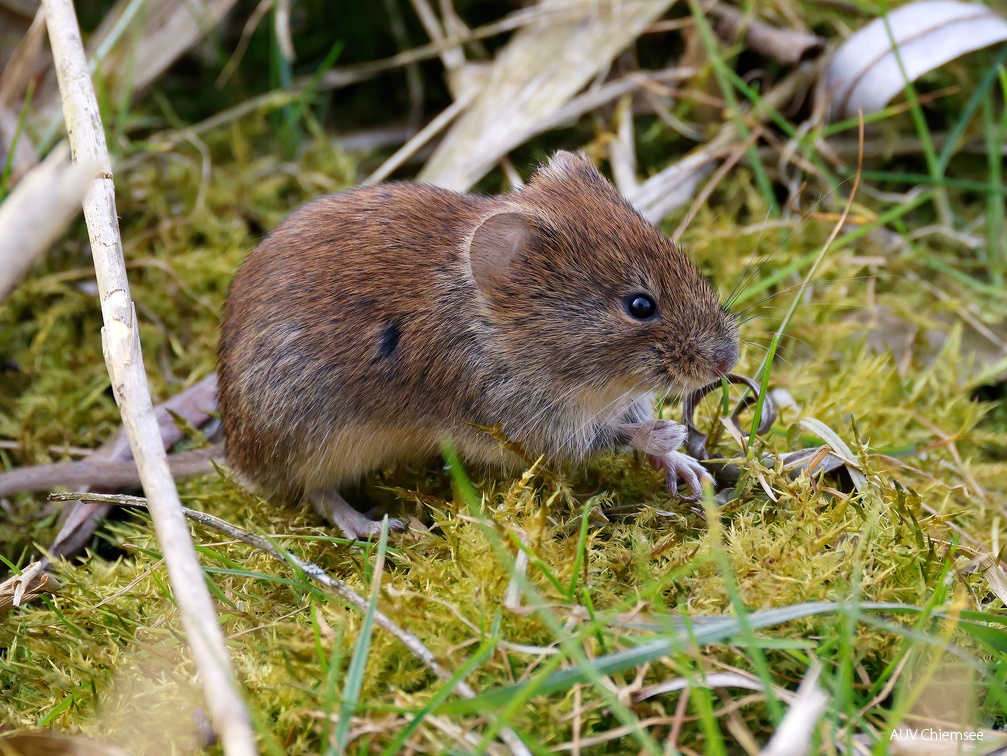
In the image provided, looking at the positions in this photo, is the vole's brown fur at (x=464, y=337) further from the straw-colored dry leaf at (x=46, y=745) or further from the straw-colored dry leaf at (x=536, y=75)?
the straw-colored dry leaf at (x=536, y=75)

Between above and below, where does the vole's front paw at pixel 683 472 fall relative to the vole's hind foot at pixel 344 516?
above

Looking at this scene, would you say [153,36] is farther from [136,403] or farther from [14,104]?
[136,403]

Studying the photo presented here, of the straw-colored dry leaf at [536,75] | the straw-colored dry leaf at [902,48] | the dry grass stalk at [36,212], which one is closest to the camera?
the dry grass stalk at [36,212]

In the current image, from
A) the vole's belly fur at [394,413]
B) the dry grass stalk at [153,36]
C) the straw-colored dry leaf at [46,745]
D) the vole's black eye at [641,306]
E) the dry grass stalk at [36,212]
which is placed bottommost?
the straw-colored dry leaf at [46,745]

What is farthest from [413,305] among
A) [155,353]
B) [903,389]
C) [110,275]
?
[903,389]

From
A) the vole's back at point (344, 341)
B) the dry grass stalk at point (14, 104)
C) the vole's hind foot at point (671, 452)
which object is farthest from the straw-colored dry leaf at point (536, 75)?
the vole's hind foot at point (671, 452)

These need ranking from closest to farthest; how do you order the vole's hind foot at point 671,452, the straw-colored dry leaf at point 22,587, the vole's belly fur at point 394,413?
the straw-colored dry leaf at point 22,587, the vole's hind foot at point 671,452, the vole's belly fur at point 394,413

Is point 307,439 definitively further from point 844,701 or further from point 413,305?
point 844,701

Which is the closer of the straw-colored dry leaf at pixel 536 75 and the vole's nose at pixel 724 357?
the vole's nose at pixel 724 357

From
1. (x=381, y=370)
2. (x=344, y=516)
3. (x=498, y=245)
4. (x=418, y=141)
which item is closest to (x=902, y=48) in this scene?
(x=418, y=141)
